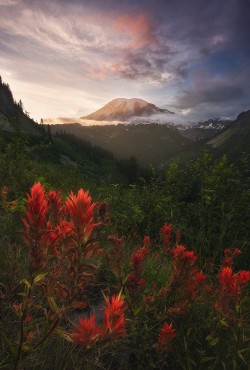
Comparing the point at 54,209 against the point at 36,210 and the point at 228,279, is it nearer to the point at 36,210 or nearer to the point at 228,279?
the point at 36,210

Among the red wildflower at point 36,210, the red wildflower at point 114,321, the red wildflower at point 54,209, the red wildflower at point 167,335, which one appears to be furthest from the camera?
the red wildflower at point 167,335

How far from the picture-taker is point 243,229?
25.8ft

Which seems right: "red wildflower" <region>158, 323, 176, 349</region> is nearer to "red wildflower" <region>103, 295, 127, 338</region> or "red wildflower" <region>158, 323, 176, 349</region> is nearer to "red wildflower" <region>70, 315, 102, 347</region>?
"red wildflower" <region>103, 295, 127, 338</region>

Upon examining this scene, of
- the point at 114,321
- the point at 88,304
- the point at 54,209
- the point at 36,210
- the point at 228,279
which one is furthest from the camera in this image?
the point at 88,304

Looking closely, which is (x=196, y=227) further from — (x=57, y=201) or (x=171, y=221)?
(x=57, y=201)

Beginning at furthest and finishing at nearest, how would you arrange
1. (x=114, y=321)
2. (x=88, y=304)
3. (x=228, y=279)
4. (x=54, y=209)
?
(x=88, y=304)
(x=228, y=279)
(x=54, y=209)
(x=114, y=321)

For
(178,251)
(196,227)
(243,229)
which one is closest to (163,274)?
(178,251)

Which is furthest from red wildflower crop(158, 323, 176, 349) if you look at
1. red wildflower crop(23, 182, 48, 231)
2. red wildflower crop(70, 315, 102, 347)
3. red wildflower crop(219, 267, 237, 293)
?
red wildflower crop(23, 182, 48, 231)

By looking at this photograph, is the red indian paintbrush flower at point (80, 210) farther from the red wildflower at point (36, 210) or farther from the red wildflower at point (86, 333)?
the red wildflower at point (86, 333)

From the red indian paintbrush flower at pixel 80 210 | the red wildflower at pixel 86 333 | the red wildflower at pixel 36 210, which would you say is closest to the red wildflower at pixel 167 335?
the red wildflower at pixel 86 333

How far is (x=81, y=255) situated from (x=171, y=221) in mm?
7148

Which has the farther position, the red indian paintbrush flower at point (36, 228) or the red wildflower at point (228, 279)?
the red wildflower at point (228, 279)

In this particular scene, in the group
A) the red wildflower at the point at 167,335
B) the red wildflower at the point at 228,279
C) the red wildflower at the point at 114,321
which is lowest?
the red wildflower at the point at 167,335

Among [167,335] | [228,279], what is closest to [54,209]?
[167,335]
